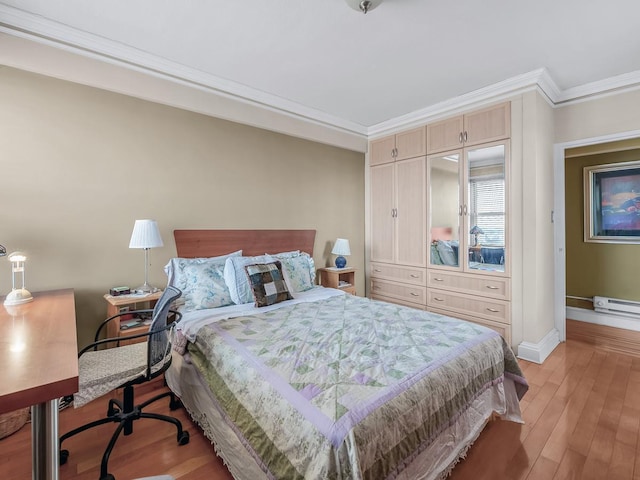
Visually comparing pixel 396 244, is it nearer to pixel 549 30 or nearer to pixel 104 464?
pixel 549 30

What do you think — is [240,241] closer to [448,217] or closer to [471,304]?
[448,217]

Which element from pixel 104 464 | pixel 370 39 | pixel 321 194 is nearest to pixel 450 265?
pixel 321 194

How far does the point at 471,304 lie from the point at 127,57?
3937 millimetres

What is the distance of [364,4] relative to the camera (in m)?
1.88

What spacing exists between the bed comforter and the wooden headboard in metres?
1.05

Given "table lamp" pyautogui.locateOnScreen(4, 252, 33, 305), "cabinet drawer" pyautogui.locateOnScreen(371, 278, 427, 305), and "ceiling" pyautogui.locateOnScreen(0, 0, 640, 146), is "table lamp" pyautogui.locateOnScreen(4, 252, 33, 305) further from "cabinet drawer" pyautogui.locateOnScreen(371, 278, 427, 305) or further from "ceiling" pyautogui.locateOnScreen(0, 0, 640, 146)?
"cabinet drawer" pyautogui.locateOnScreen(371, 278, 427, 305)

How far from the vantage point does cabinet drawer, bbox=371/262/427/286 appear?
12.5 feet

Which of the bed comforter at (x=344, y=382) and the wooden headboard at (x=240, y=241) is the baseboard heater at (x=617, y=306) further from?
the wooden headboard at (x=240, y=241)

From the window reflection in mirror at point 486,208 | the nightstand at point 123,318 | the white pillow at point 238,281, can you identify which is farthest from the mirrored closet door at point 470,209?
the nightstand at point 123,318

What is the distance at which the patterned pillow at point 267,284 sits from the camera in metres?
2.56

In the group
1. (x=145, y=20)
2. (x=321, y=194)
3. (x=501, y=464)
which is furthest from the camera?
(x=321, y=194)

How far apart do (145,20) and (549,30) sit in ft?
9.29

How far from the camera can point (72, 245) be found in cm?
238


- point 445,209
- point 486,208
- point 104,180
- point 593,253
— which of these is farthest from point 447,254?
point 104,180
